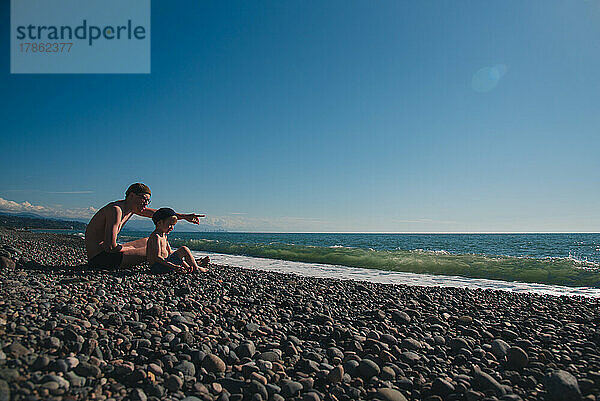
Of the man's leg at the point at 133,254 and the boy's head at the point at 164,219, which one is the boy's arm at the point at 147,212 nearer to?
the boy's head at the point at 164,219

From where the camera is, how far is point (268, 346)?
11.0ft

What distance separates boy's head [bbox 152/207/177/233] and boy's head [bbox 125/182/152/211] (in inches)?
12.4

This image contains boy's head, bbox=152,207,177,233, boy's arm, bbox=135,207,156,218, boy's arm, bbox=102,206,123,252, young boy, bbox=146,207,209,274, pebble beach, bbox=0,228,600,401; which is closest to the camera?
pebble beach, bbox=0,228,600,401

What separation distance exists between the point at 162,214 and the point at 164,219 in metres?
0.11

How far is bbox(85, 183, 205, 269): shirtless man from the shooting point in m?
5.84

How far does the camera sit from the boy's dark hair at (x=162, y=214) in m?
6.41

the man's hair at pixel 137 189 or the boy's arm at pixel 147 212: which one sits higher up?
the man's hair at pixel 137 189

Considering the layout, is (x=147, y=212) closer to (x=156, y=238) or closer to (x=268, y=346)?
(x=156, y=238)

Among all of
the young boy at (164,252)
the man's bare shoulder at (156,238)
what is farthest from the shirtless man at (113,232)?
the man's bare shoulder at (156,238)

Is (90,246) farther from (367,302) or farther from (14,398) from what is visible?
(367,302)

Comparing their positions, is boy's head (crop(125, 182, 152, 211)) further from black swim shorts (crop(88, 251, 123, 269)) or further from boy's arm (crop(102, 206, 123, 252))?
black swim shorts (crop(88, 251, 123, 269))

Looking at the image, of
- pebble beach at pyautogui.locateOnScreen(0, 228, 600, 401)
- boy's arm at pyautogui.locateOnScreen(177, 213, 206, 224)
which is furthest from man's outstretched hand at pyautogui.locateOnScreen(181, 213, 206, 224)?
pebble beach at pyautogui.locateOnScreen(0, 228, 600, 401)

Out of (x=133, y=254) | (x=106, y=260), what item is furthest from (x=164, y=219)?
(x=106, y=260)

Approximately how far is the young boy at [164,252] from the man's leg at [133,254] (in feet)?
0.61
